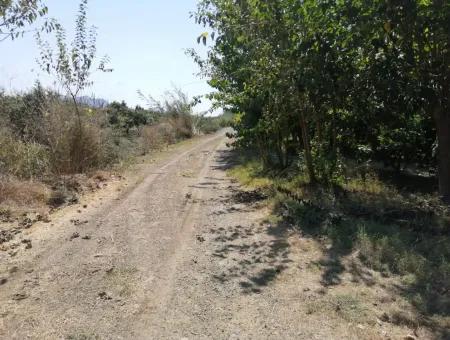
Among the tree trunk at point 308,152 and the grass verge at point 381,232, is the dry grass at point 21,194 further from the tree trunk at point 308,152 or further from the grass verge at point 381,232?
the tree trunk at point 308,152

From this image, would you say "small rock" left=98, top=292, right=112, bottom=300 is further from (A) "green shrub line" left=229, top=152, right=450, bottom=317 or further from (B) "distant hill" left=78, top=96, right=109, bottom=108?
(B) "distant hill" left=78, top=96, right=109, bottom=108

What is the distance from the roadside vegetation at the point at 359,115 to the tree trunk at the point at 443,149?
0.02 m

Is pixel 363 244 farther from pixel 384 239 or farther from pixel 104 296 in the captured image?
pixel 104 296

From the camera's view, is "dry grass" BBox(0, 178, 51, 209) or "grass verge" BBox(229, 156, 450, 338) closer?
"grass verge" BBox(229, 156, 450, 338)

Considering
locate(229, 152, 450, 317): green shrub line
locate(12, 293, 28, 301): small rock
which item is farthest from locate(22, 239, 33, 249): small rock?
locate(229, 152, 450, 317): green shrub line

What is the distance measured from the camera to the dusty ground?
3984 millimetres

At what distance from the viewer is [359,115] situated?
843 cm

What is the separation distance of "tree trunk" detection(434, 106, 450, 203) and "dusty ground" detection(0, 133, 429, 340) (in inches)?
116

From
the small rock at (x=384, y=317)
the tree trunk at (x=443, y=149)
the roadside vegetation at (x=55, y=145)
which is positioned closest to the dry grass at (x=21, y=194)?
the roadside vegetation at (x=55, y=145)

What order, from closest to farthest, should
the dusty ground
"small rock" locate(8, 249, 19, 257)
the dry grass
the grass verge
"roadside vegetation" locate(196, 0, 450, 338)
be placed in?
1. the dusty ground
2. the grass verge
3. "roadside vegetation" locate(196, 0, 450, 338)
4. "small rock" locate(8, 249, 19, 257)
5. the dry grass

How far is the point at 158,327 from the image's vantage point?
3980mm

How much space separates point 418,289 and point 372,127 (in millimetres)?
4974

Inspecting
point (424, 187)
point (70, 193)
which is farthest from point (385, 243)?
point (70, 193)

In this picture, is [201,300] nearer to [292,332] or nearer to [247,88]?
[292,332]
